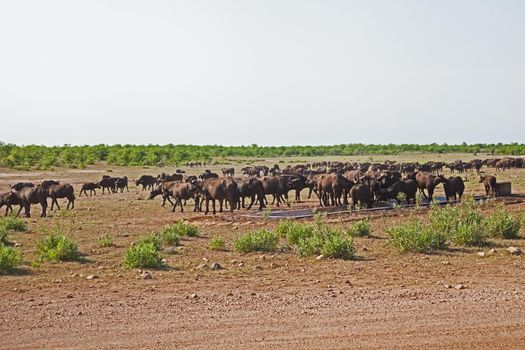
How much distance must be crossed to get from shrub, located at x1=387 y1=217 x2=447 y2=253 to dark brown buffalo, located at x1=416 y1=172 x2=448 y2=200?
504 inches

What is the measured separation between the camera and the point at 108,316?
10.9m

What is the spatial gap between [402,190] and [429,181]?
2.15m

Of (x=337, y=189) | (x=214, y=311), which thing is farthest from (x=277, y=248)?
(x=337, y=189)

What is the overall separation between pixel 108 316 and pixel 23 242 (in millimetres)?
10149

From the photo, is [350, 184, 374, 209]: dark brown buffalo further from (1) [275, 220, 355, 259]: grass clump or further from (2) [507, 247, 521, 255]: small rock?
(2) [507, 247, 521, 255]: small rock

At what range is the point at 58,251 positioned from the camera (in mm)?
16078

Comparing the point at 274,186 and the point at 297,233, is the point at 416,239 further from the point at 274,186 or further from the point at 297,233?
the point at 274,186

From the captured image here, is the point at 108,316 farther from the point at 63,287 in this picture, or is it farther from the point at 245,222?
the point at 245,222

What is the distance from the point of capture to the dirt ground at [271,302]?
952 centimetres

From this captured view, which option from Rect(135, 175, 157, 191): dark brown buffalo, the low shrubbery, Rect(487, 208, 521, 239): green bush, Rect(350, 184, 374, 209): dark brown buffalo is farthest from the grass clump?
Rect(135, 175, 157, 191): dark brown buffalo

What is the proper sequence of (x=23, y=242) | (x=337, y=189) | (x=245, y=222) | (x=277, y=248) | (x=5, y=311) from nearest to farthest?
(x=5, y=311), (x=277, y=248), (x=23, y=242), (x=245, y=222), (x=337, y=189)

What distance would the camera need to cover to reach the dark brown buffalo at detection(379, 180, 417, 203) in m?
28.3

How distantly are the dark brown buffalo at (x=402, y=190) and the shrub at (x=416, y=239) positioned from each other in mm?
11526

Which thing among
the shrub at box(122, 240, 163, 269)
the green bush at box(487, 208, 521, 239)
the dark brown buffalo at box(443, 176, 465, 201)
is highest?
the dark brown buffalo at box(443, 176, 465, 201)
